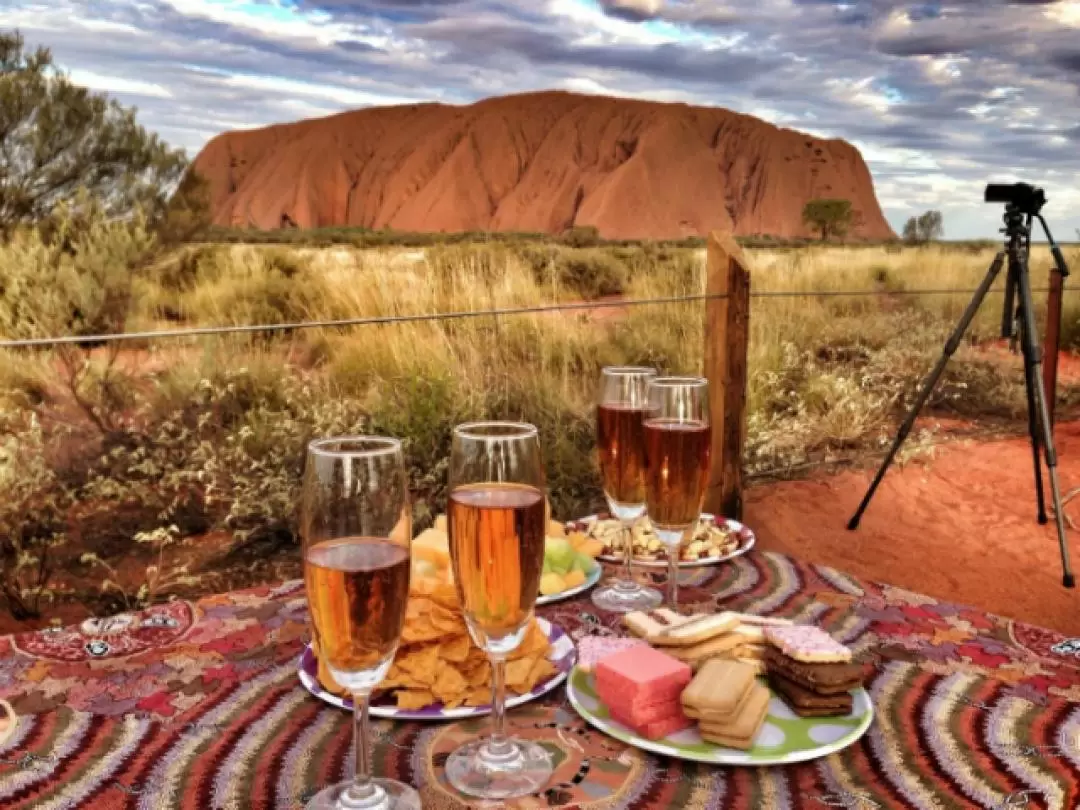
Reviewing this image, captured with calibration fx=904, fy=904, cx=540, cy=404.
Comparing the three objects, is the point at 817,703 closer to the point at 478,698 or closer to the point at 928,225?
the point at 478,698

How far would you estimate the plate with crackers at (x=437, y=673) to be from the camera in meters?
0.92

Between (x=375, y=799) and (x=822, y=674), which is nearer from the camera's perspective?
(x=375, y=799)

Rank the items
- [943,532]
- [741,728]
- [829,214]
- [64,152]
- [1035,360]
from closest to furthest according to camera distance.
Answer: [741,728]
[1035,360]
[943,532]
[64,152]
[829,214]

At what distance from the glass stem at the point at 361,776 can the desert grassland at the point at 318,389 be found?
2.87 metres

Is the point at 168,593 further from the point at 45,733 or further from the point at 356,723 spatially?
the point at 356,723

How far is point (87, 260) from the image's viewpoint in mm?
7465

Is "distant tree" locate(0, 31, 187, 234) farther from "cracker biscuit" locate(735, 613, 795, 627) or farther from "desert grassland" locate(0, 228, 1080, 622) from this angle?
"cracker biscuit" locate(735, 613, 795, 627)

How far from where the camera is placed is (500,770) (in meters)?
0.80

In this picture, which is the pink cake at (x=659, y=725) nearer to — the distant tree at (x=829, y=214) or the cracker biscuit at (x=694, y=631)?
the cracker biscuit at (x=694, y=631)

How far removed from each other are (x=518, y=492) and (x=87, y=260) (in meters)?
7.75

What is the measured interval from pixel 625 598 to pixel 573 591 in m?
0.07

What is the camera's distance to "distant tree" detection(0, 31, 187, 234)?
9.16 m

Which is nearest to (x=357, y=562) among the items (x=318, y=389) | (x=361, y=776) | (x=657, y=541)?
(x=361, y=776)

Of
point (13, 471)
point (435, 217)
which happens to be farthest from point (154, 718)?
point (435, 217)
